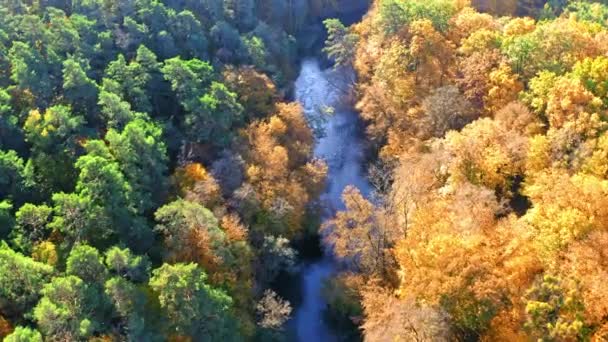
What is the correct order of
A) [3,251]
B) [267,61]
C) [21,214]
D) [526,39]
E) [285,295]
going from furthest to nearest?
1. [267,61]
2. [526,39]
3. [285,295]
4. [21,214]
5. [3,251]

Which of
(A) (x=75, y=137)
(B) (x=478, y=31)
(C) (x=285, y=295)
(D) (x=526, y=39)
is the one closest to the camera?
(A) (x=75, y=137)

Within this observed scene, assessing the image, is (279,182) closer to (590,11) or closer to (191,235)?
(191,235)

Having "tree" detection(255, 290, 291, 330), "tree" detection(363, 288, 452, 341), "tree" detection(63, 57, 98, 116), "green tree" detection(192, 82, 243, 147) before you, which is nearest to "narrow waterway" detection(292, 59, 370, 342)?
"tree" detection(255, 290, 291, 330)

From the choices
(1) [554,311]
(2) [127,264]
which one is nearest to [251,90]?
(2) [127,264]

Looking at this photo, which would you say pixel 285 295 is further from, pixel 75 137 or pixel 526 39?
pixel 526 39

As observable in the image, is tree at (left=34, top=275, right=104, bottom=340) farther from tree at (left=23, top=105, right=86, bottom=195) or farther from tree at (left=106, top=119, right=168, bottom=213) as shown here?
tree at (left=23, top=105, right=86, bottom=195)

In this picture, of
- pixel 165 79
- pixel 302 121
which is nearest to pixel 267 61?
pixel 302 121
